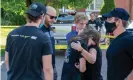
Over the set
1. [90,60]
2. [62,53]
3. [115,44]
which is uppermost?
[115,44]

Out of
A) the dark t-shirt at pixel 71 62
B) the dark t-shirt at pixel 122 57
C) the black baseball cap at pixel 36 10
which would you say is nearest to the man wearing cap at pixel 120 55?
the dark t-shirt at pixel 122 57

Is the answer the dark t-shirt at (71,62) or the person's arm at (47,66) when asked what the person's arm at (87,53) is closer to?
the dark t-shirt at (71,62)

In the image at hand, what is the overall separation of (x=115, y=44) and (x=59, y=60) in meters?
10.2

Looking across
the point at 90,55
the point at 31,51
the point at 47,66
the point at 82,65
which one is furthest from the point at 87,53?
the point at 31,51

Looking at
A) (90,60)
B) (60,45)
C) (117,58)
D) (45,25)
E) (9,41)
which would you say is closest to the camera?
(117,58)

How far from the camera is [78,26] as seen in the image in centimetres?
562

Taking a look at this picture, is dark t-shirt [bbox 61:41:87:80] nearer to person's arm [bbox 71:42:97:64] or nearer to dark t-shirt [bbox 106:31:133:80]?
person's arm [bbox 71:42:97:64]

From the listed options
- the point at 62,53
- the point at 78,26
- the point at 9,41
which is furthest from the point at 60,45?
the point at 9,41

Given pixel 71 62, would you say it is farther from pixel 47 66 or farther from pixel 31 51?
pixel 31 51

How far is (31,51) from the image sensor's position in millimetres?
4215

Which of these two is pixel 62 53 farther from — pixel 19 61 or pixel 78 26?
pixel 19 61

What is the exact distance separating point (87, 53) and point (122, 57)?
2.91 ft

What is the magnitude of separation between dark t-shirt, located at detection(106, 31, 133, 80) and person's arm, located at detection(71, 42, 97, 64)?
75cm

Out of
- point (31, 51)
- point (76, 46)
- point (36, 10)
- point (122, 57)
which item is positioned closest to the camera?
point (122, 57)
